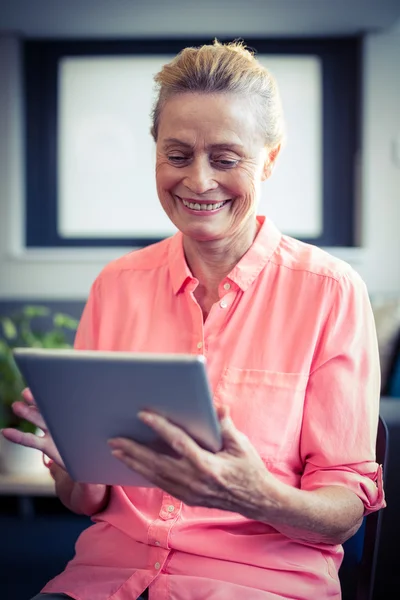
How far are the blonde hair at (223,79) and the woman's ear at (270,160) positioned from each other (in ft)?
0.10

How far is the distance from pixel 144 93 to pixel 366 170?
4.32 feet

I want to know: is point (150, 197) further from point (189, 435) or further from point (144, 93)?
point (189, 435)

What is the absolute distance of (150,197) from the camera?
4.21m

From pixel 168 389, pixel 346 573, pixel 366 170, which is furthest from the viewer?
pixel 366 170

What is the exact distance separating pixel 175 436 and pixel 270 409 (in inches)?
12.1

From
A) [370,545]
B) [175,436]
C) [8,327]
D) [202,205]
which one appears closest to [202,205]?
[202,205]

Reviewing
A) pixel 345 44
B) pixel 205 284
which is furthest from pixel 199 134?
pixel 345 44

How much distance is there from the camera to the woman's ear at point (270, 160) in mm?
1319

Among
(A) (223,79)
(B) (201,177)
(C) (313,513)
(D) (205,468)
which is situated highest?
(A) (223,79)

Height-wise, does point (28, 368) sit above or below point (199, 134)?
below

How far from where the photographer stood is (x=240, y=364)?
1.22m

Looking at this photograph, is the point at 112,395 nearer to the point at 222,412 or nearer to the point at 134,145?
the point at 222,412

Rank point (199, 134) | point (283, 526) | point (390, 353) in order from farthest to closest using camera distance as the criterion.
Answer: point (390, 353) < point (199, 134) < point (283, 526)

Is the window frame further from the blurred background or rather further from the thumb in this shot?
the thumb
